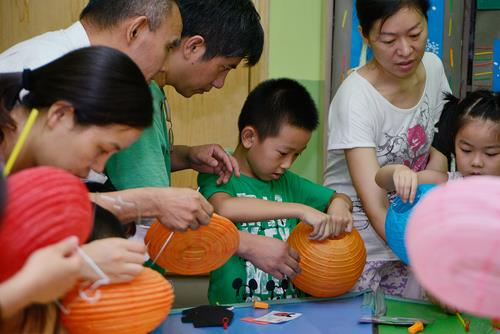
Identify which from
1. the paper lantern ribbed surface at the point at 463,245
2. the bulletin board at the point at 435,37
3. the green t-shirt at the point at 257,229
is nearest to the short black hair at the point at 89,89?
the paper lantern ribbed surface at the point at 463,245

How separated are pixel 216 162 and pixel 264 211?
0.26 m

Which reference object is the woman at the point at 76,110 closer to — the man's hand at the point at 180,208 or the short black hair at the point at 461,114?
the man's hand at the point at 180,208

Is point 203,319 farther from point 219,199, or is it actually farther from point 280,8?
point 280,8

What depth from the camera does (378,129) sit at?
6.82ft

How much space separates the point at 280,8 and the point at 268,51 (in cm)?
23

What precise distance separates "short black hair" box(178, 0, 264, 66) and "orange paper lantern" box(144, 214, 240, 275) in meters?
0.61

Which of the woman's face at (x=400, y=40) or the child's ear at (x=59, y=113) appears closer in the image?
the child's ear at (x=59, y=113)

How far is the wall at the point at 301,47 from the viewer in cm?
336

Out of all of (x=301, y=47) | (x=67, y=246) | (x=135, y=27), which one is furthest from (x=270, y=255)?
(x=301, y=47)

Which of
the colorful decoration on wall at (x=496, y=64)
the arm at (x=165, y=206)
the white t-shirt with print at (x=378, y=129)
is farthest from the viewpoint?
the colorful decoration on wall at (x=496, y=64)

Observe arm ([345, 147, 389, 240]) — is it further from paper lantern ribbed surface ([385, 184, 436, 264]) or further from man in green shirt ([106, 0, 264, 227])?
man in green shirt ([106, 0, 264, 227])

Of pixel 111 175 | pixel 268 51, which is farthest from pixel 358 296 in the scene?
pixel 268 51

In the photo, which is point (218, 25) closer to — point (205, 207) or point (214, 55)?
point (214, 55)

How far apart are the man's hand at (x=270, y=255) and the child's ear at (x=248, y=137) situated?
1.17 ft
